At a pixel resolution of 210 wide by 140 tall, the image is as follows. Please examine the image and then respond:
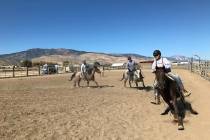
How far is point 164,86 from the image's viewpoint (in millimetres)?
9750

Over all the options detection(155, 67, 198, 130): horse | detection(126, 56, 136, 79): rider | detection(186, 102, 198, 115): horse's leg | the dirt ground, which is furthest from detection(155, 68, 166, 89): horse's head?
detection(126, 56, 136, 79): rider

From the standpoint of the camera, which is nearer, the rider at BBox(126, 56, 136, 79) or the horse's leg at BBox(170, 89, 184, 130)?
the horse's leg at BBox(170, 89, 184, 130)

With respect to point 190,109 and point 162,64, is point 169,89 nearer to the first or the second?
point 162,64

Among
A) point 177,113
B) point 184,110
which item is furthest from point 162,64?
point 184,110

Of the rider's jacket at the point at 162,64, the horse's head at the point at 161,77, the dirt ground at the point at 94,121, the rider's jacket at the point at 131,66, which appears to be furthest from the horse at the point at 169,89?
the rider's jacket at the point at 131,66

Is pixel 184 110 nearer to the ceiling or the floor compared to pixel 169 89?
nearer to the floor

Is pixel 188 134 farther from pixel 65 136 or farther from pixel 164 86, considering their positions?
pixel 65 136

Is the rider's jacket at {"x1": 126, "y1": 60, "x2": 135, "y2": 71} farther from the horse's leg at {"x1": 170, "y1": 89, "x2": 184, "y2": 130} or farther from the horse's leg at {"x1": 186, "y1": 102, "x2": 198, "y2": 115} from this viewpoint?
the horse's leg at {"x1": 170, "y1": 89, "x2": 184, "y2": 130}

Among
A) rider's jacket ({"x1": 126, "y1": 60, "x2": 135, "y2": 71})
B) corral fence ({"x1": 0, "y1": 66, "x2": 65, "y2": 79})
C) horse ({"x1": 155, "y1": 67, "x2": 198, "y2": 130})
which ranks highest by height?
rider's jacket ({"x1": 126, "y1": 60, "x2": 135, "y2": 71})

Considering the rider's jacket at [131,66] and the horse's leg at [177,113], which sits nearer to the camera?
the horse's leg at [177,113]

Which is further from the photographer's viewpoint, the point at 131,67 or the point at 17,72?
the point at 17,72

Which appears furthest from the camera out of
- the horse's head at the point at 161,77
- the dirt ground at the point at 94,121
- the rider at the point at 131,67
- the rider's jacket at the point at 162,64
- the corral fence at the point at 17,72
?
the corral fence at the point at 17,72

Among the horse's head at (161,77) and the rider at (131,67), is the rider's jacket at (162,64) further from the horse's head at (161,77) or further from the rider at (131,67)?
the rider at (131,67)

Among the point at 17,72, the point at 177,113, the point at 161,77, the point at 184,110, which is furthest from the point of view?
the point at 17,72
